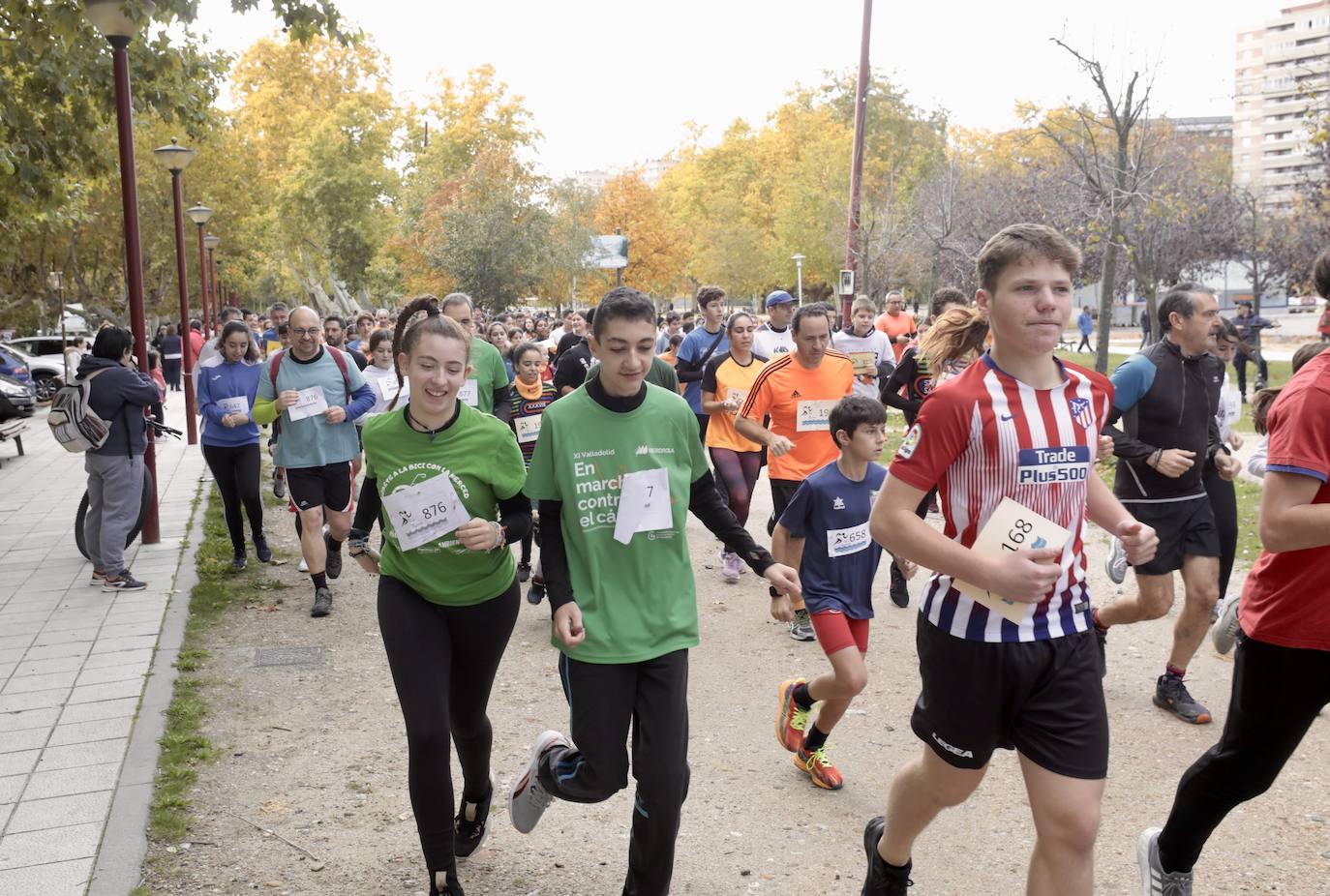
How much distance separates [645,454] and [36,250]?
142 ft

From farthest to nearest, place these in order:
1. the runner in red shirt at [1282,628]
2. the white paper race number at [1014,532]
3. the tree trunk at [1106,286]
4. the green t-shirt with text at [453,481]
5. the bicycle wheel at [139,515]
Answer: the tree trunk at [1106,286] → the bicycle wheel at [139,515] → the green t-shirt with text at [453,481] → the runner in red shirt at [1282,628] → the white paper race number at [1014,532]

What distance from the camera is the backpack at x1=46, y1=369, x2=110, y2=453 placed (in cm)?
873

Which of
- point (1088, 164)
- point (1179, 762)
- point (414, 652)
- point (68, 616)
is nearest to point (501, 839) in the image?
point (414, 652)

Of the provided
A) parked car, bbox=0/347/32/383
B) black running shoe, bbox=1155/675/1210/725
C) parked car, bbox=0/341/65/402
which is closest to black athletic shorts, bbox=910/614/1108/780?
black running shoe, bbox=1155/675/1210/725

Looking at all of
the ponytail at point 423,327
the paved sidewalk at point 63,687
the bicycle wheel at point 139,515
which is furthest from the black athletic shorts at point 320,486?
the ponytail at point 423,327

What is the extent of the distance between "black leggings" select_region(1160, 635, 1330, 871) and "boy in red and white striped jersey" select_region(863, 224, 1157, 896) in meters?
0.58

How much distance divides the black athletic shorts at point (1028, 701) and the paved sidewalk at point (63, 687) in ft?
10.0

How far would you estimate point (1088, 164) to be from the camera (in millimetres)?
20484

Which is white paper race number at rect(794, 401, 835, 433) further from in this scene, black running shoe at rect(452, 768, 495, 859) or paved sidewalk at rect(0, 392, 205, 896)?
paved sidewalk at rect(0, 392, 205, 896)

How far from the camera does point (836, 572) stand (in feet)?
17.5

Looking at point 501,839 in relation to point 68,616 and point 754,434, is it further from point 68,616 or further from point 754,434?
point 68,616

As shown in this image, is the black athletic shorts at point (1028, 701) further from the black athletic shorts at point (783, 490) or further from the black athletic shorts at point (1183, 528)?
the black athletic shorts at point (783, 490)

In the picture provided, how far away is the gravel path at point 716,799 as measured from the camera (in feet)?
14.2

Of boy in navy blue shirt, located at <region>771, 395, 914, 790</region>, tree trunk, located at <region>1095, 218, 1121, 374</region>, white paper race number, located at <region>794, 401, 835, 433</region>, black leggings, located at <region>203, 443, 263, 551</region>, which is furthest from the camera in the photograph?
tree trunk, located at <region>1095, 218, 1121, 374</region>
